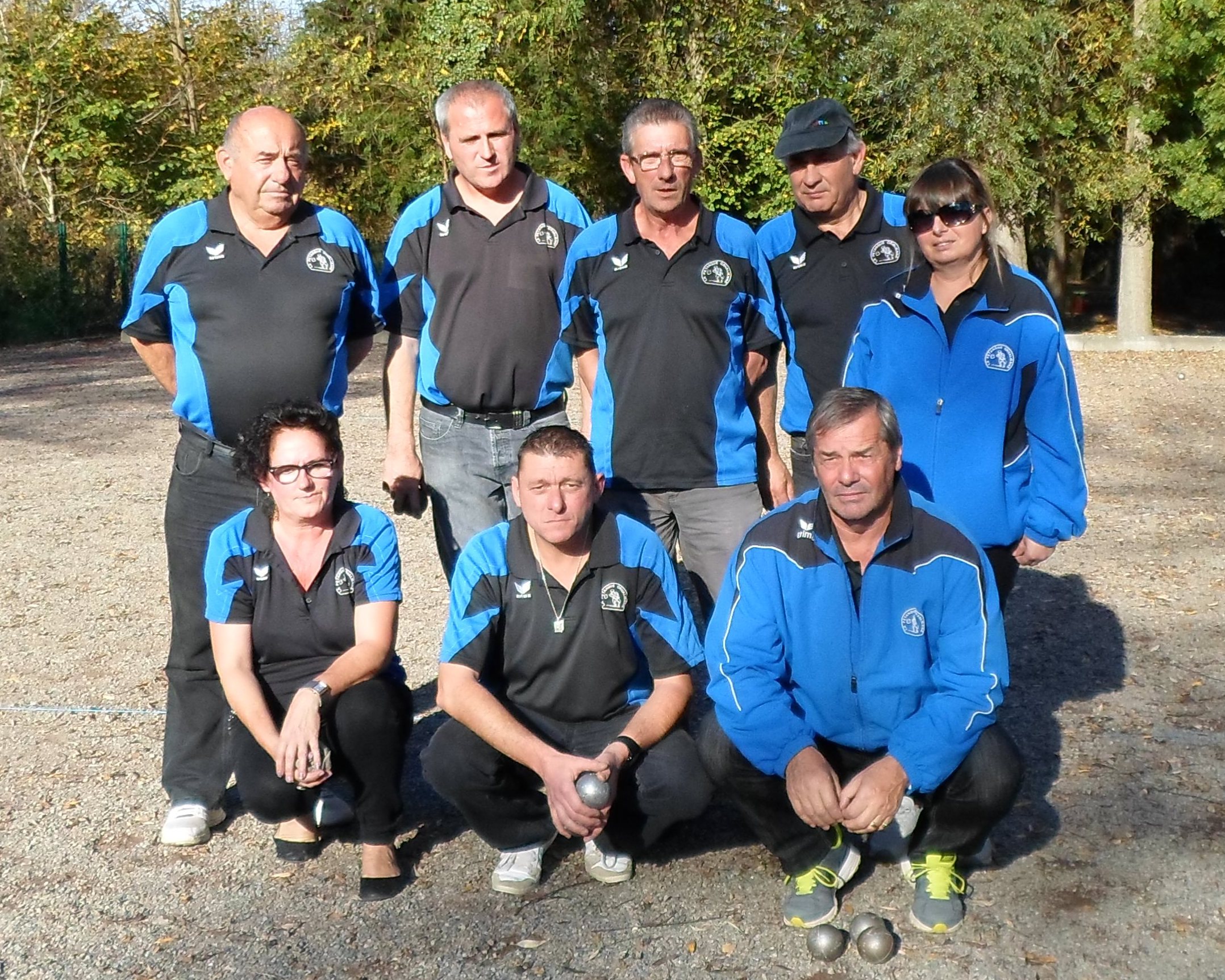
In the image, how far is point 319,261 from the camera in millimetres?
4477

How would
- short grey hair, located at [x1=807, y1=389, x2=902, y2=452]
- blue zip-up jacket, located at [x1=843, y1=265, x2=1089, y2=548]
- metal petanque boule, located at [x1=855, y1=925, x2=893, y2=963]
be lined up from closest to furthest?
metal petanque boule, located at [x1=855, y1=925, x2=893, y2=963], short grey hair, located at [x1=807, y1=389, x2=902, y2=452], blue zip-up jacket, located at [x1=843, y1=265, x2=1089, y2=548]

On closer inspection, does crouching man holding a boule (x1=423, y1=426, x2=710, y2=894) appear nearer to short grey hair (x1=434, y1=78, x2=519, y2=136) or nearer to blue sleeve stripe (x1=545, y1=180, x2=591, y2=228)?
blue sleeve stripe (x1=545, y1=180, x2=591, y2=228)

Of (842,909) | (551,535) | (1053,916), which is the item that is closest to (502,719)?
(551,535)

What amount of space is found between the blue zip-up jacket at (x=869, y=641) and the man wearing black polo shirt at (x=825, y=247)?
35.3 inches

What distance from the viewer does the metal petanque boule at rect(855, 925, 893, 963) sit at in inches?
143

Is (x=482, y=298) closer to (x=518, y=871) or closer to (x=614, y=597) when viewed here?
(x=614, y=597)

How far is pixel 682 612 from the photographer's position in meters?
4.14

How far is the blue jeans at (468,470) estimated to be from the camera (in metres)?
4.82

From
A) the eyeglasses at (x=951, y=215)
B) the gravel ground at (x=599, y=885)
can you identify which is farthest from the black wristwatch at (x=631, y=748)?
the eyeglasses at (x=951, y=215)

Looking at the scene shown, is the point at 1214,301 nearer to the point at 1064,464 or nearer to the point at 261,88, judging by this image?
the point at 261,88

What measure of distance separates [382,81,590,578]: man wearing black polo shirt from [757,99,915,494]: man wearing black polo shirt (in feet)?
2.48

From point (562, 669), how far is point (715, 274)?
1.37 metres

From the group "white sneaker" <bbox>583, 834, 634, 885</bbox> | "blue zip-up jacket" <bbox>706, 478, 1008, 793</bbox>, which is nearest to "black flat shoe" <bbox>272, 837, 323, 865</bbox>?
"white sneaker" <bbox>583, 834, 634, 885</bbox>

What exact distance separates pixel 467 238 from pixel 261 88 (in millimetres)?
24898
